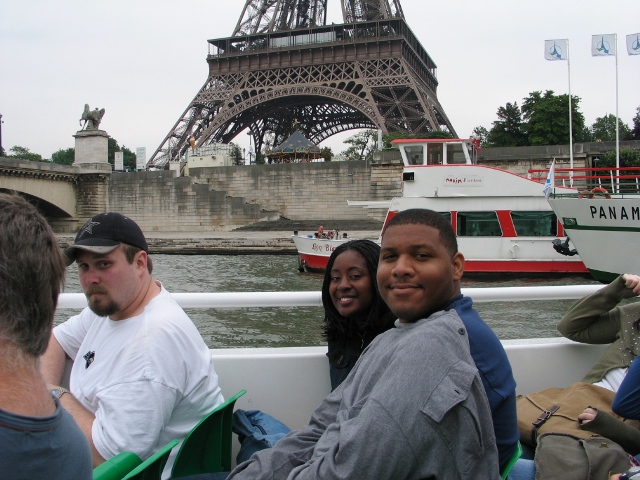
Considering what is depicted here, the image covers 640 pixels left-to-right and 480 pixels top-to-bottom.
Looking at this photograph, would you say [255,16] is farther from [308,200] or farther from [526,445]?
[526,445]

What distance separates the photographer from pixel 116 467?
1279 millimetres

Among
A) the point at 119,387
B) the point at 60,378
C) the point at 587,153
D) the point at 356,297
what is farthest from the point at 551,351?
the point at 587,153

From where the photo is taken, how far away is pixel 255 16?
3891 centimetres

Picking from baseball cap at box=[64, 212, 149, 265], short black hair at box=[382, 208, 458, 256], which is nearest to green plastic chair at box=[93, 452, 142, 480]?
baseball cap at box=[64, 212, 149, 265]

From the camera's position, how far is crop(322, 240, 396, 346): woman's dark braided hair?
2.03 m

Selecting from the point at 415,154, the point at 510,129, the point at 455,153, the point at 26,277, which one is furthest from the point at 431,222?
the point at 510,129

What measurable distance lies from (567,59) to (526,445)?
642 inches

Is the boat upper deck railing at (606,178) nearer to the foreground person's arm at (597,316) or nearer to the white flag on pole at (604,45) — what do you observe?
the white flag on pole at (604,45)

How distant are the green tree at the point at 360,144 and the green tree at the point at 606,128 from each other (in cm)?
1887

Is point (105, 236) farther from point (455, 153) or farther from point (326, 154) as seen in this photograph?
point (326, 154)

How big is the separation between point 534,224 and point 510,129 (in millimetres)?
23547

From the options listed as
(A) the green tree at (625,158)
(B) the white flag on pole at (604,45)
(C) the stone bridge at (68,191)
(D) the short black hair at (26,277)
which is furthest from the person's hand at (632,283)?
(C) the stone bridge at (68,191)

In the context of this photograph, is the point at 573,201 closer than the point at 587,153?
Yes

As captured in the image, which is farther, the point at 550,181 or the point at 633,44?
the point at 633,44
